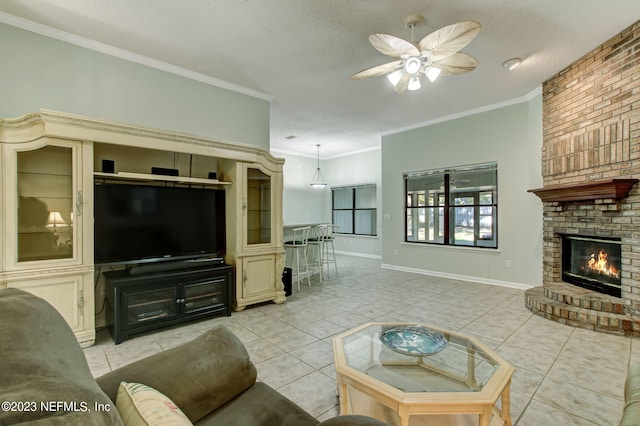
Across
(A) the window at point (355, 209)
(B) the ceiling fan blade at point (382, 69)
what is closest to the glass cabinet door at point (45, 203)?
(B) the ceiling fan blade at point (382, 69)

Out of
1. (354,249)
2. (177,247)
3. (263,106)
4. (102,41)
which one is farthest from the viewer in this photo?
(354,249)

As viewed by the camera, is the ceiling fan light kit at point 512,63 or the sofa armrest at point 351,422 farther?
the ceiling fan light kit at point 512,63

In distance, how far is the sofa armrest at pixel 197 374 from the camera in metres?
1.09

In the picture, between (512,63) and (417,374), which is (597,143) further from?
(417,374)

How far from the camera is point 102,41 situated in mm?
3000

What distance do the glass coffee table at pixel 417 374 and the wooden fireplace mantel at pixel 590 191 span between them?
245 centimetres

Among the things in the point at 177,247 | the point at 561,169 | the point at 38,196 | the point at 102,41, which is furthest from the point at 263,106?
the point at 561,169

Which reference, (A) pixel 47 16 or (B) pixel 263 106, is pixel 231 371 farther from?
(B) pixel 263 106

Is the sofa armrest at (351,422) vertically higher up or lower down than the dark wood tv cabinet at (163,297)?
higher up

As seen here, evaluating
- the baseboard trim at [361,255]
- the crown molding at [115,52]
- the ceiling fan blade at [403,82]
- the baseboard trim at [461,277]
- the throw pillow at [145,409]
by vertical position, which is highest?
the crown molding at [115,52]

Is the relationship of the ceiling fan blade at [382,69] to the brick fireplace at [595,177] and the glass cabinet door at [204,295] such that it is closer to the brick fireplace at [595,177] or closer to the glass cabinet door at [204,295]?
the brick fireplace at [595,177]

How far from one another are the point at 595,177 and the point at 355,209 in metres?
5.73

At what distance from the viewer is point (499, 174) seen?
16.2 feet

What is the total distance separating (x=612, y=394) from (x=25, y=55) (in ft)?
18.1
